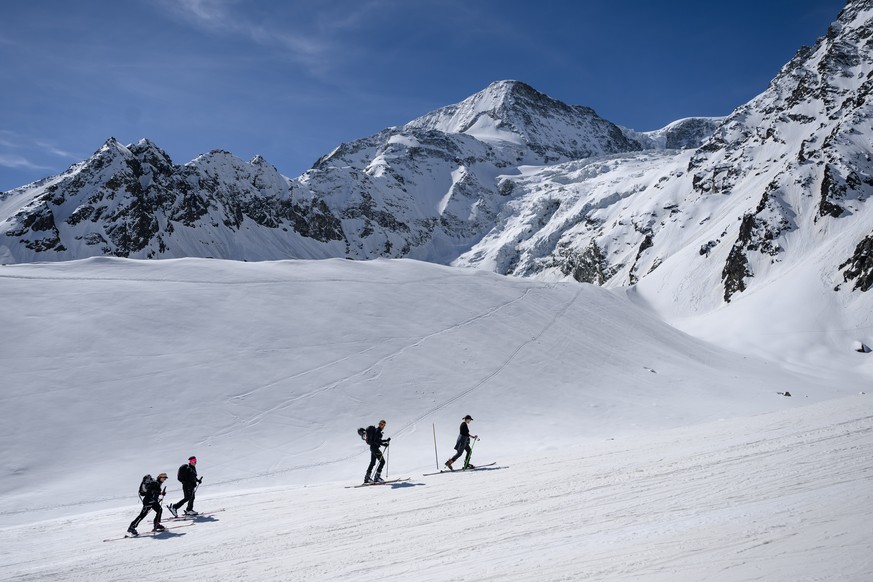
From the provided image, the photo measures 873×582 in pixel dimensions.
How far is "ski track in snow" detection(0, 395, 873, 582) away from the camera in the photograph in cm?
654

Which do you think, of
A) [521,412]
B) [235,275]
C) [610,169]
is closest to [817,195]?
[521,412]

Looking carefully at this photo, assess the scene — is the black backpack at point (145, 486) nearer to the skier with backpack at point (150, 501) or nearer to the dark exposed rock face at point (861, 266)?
the skier with backpack at point (150, 501)

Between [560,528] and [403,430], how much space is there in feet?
45.3

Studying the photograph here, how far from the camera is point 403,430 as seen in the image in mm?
21812

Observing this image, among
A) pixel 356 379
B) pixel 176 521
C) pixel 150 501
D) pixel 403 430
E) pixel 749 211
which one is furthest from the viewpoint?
pixel 749 211

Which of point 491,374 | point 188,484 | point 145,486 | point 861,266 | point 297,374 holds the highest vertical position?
point 861,266

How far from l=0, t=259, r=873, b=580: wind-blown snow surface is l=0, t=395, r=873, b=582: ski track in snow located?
55 mm

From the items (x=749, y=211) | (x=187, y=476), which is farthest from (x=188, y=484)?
(x=749, y=211)

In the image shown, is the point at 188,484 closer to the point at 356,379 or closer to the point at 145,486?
the point at 145,486

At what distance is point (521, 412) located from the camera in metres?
24.6

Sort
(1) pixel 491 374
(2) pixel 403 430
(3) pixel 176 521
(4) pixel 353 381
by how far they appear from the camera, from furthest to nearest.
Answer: (1) pixel 491 374, (4) pixel 353 381, (2) pixel 403 430, (3) pixel 176 521

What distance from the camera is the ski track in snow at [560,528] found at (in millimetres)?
6543

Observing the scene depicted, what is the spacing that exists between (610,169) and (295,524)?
201 metres

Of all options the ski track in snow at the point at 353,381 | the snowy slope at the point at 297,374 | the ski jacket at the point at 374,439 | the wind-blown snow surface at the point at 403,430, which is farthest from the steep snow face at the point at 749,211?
the ski jacket at the point at 374,439
